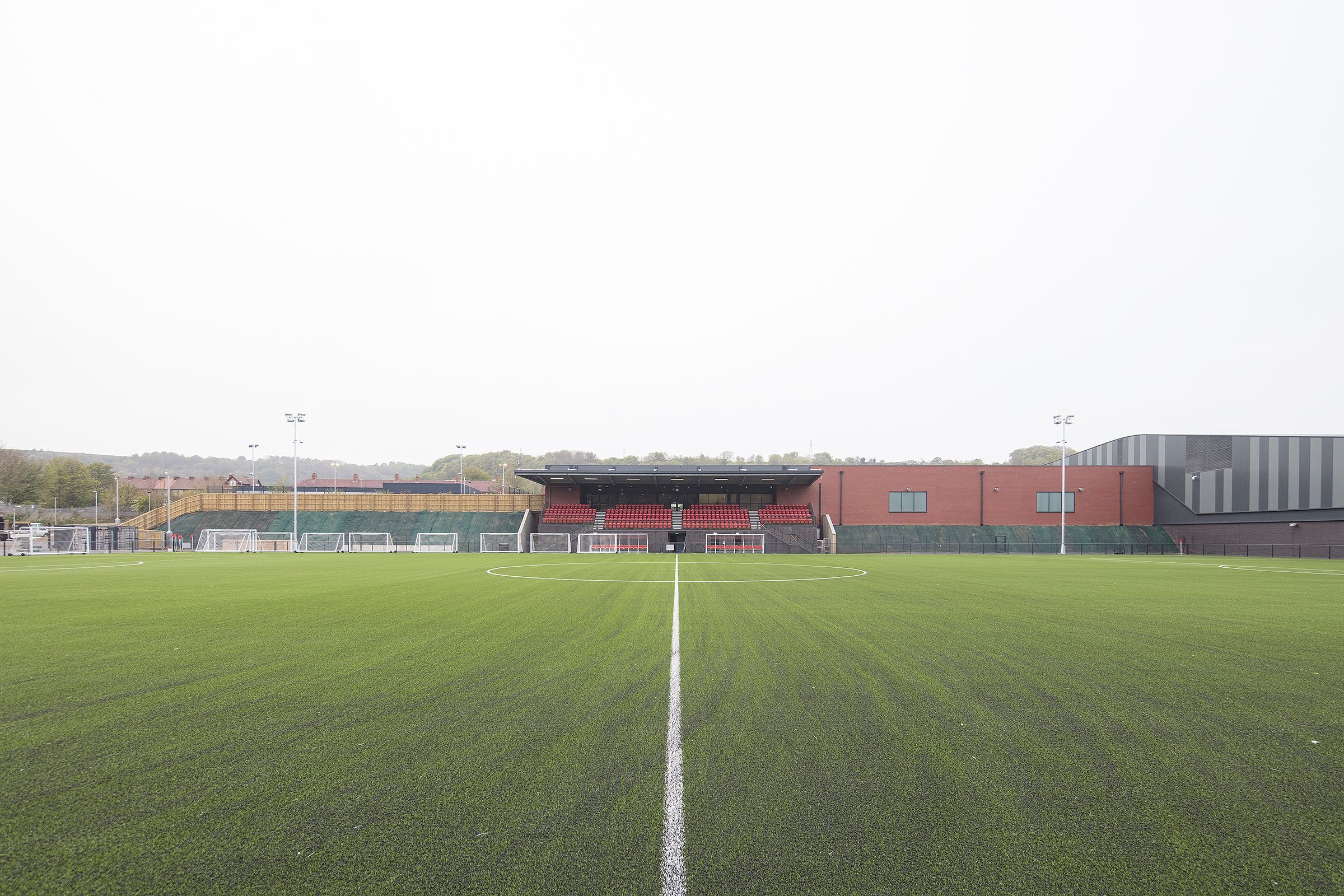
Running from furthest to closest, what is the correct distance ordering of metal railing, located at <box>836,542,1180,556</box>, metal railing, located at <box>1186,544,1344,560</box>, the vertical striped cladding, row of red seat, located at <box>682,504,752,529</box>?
row of red seat, located at <box>682,504,752,529</box> → metal railing, located at <box>836,542,1180,556</box> → the vertical striped cladding → metal railing, located at <box>1186,544,1344,560</box>

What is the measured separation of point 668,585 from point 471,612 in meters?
6.65

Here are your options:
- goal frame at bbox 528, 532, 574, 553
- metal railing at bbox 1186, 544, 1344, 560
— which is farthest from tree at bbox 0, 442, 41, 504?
metal railing at bbox 1186, 544, 1344, 560

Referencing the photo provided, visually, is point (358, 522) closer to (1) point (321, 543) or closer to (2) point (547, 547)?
(1) point (321, 543)

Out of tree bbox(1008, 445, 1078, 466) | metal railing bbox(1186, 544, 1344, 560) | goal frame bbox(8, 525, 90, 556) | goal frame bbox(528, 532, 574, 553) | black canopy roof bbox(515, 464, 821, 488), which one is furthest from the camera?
tree bbox(1008, 445, 1078, 466)

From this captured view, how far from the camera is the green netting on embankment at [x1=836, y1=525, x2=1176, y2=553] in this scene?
49219 mm

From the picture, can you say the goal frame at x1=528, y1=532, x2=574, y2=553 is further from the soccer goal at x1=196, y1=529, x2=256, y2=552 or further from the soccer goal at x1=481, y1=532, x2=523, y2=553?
the soccer goal at x1=196, y1=529, x2=256, y2=552

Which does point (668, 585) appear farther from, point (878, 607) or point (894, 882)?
point (894, 882)

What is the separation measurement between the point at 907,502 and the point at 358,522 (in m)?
44.9

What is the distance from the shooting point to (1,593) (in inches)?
543

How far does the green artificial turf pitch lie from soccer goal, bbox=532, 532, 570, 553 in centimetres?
3484

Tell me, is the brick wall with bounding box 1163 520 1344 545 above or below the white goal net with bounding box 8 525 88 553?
above

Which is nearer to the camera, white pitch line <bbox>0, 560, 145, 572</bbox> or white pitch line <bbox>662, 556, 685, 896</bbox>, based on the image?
white pitch line <bbox>662, 556, 685, 896</bbox>

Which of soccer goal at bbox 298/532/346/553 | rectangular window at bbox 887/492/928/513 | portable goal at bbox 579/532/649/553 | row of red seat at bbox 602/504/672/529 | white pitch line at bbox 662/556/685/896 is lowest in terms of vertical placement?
soccer goal at bbox 298/532/346/553

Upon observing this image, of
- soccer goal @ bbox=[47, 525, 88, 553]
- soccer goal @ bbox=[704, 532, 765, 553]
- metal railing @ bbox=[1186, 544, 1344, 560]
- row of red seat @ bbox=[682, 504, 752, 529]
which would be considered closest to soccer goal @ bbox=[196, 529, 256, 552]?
soccer goal @ bbox=[47, 525, 88, 553]
